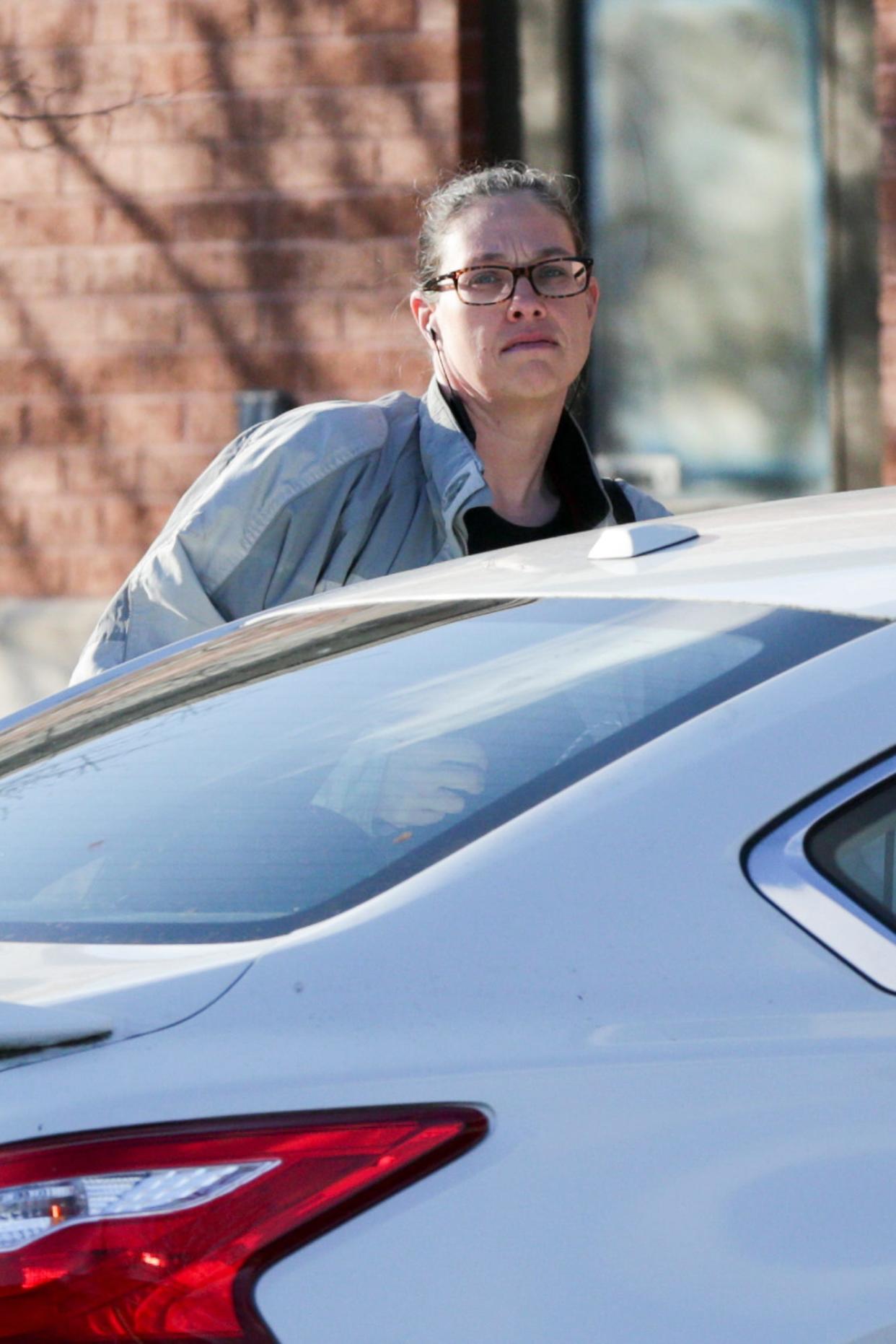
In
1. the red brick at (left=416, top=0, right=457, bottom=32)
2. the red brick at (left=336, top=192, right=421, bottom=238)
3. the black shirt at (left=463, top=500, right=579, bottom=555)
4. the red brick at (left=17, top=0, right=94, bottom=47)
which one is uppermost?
the red brick at (left=17, top=0, right=94, bottom=47)

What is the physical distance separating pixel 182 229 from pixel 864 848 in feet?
17.9

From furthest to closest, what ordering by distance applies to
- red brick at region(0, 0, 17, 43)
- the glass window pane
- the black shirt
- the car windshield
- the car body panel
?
the glass window pane < red brick at region(0, 0, 17, 43) < the black shirt < the car windshield < the car body panel

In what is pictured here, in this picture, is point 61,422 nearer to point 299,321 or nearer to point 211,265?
point 211,265

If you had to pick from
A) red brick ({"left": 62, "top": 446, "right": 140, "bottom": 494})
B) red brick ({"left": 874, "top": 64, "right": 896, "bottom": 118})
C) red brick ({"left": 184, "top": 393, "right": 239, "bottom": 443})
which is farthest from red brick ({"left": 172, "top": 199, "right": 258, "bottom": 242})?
red brick ({"left": 874, "top": 64, "right": 896, "bottom": 118})

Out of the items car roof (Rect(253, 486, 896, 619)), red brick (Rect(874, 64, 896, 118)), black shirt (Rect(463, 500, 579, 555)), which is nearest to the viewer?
car roof (Rect(253, 486, 896, 619))

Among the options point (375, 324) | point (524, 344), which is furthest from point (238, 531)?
point (375, 324)

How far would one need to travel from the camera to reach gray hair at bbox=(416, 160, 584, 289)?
3.40 metres

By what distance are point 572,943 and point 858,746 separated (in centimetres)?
30

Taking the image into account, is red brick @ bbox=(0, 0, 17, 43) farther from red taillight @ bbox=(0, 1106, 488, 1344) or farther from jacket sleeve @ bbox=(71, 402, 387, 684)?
red taillight @ bbox=(0, 1106, 488, 1344)

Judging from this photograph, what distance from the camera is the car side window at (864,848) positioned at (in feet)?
4.91

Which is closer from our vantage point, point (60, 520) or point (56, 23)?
point (56, 23)

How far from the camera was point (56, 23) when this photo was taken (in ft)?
21.4

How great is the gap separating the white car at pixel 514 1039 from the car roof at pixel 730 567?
4cm

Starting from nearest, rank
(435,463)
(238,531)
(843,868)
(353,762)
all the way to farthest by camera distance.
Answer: (843,868) → (353,762) → (238,531) → (435,463)
